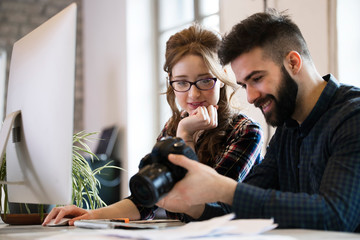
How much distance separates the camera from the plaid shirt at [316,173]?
34.9 inches

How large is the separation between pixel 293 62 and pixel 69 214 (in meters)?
0.77

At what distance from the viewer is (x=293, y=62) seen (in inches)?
47.4

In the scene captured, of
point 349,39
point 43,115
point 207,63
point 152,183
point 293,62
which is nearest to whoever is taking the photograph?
point 152,183

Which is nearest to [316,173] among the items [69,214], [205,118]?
[205,118]

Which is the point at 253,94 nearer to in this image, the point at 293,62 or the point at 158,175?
the point at 293,62

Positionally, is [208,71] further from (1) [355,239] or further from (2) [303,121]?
(1) [355,239]

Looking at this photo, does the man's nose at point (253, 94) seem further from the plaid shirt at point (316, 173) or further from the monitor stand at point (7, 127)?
the monitor stand at point (7, 127)

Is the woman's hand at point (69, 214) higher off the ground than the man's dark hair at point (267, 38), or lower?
lower

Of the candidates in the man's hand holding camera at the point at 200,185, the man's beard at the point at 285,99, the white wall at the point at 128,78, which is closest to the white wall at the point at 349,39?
the man's beard at the point at 285,99

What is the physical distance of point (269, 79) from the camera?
1.18 m

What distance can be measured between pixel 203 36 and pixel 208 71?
155 millimetres

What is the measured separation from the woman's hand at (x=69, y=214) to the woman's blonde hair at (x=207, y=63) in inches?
16.9

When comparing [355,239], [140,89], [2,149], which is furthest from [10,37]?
[355,239]

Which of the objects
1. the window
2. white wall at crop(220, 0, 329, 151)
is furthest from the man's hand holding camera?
the window
